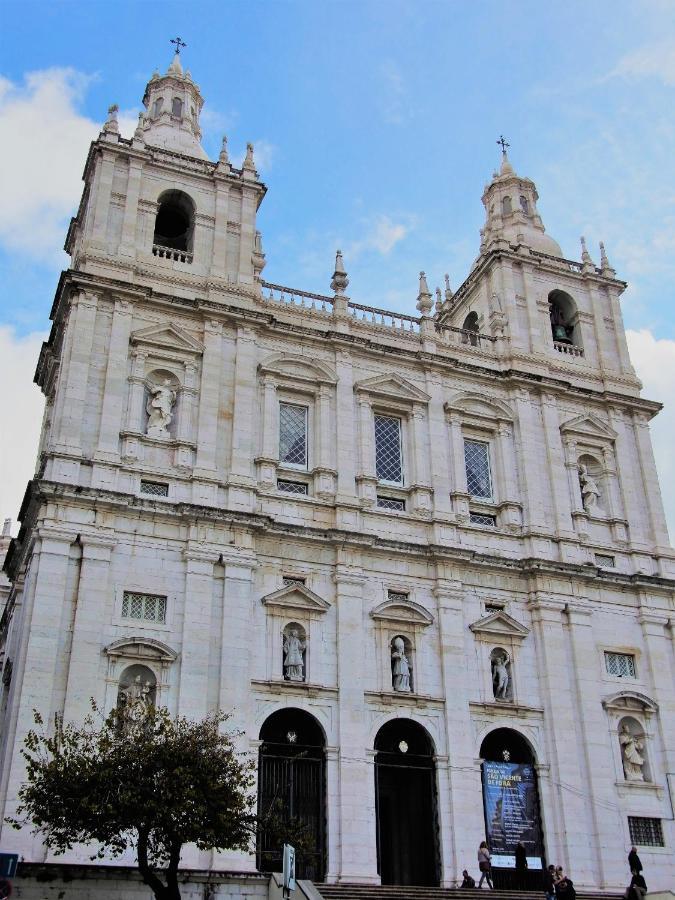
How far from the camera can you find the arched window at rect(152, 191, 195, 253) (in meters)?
32.1

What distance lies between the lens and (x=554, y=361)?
34594 millimetres

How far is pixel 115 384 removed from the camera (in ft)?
89.5

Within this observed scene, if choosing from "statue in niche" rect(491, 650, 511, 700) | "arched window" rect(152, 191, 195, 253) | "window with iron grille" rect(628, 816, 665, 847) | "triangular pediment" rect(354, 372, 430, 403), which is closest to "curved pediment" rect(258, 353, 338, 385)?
"triangular pediment" rect(354, 372, 430, 403)

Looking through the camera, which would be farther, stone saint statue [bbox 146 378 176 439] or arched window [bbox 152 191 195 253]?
arched window [bbox 152 191 195 253]

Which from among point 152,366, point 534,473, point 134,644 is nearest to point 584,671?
point 534,473

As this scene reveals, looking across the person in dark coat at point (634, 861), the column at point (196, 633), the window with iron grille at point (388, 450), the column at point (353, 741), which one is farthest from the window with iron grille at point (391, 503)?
the person in dark coat at point (634, 861)

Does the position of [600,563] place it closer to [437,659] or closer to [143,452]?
[437,659]

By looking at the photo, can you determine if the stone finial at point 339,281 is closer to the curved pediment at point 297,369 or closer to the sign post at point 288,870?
the curved pediment at point 297,369

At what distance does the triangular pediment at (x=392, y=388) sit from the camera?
101 ft

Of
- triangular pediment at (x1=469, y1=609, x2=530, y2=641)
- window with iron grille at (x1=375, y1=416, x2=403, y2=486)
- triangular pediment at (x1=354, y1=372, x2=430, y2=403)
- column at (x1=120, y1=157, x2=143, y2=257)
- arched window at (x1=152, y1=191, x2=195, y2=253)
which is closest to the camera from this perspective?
triangular pediment at (x1=469, y1=609, x2=530, y2=641)

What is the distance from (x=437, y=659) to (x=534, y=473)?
23.9ft

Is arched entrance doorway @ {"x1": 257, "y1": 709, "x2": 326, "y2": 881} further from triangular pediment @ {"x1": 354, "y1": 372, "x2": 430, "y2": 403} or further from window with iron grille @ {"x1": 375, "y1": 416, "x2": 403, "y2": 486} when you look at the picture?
triangular pediment @ {"x1": 354, "y1": 372, "x2": 430, "y2": 403}

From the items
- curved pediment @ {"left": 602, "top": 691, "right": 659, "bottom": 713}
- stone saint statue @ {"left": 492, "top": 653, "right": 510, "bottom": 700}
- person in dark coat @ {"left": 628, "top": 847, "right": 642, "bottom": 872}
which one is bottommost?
person in dark coat @ {"left": 628, "top": 847, "right": 642, "bottom": 872}

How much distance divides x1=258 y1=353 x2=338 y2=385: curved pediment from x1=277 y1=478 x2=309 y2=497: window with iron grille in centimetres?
328
